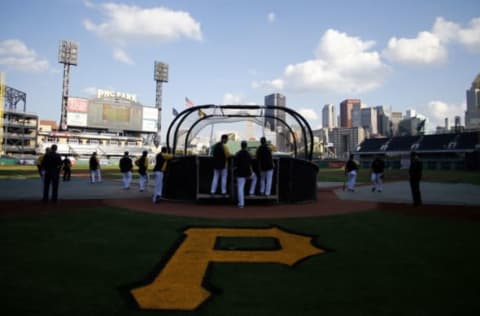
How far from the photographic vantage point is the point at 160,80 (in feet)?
314

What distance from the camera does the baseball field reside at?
2980 millimetres

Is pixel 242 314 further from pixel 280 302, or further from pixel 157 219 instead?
pixel 157 219

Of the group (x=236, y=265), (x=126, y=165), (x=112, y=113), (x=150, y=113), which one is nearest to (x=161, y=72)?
(x=150, y=113)

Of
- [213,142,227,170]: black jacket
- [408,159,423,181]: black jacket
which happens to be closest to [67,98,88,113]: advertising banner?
[213,142,227,170]: black jacket

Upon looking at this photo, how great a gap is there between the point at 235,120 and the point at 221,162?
160 inches

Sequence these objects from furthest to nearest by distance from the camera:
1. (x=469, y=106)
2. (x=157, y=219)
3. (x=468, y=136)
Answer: (x=469, y=106) < (x=468, y=136) < (x=157, y=219)

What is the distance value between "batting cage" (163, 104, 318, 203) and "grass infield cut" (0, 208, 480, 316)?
12.6ft

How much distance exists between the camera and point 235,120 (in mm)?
13312

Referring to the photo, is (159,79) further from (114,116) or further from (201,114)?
(201,114)

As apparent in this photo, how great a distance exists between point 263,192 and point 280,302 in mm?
7212

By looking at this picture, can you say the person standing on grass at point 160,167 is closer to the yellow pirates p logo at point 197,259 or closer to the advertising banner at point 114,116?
the yellow pirates p logo at point 197,259

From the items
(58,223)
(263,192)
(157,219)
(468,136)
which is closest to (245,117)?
(263,192)

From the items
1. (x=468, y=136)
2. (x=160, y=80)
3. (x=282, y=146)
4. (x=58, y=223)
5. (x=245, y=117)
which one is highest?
(x=160, y=80)

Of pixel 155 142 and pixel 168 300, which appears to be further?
pixel 155 142
